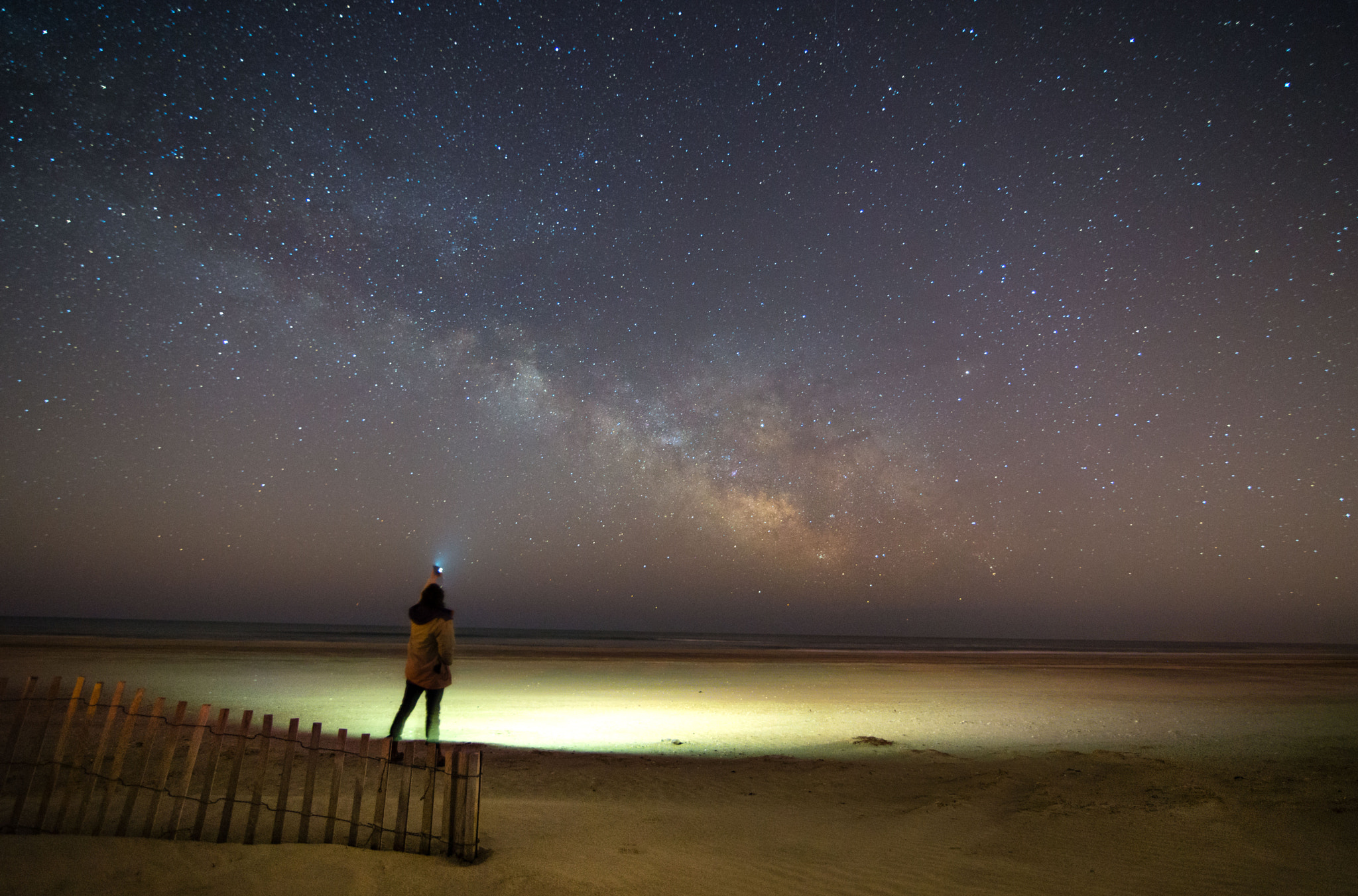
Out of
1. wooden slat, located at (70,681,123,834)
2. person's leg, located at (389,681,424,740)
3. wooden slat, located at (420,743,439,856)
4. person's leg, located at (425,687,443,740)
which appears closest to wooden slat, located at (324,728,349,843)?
wooden slat, located at (420,743,439,856)

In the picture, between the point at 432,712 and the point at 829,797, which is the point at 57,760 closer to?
the point at 432,712

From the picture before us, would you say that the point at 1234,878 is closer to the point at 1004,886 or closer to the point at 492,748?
the point at 1004,886

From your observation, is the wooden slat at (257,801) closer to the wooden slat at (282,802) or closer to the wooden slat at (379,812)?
the wooden slat at (282,802)

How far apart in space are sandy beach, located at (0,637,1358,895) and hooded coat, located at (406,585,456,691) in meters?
1.56

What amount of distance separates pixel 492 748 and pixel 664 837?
180 inches

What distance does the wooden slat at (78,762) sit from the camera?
5508mm

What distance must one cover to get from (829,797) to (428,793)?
15.5ft

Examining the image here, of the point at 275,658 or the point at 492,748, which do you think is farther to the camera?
the point at 275,658

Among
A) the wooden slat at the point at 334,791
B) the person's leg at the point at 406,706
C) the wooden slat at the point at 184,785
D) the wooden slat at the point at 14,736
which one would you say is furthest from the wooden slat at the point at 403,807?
the person's leg at the point at 406,706

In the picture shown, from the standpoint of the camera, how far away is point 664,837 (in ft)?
22.0

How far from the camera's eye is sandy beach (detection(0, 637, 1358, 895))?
17.8 feet

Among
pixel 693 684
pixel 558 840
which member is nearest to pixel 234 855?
pixel 558 840

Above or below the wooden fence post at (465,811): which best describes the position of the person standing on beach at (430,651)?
above

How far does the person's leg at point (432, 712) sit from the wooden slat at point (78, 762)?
11.7ft
